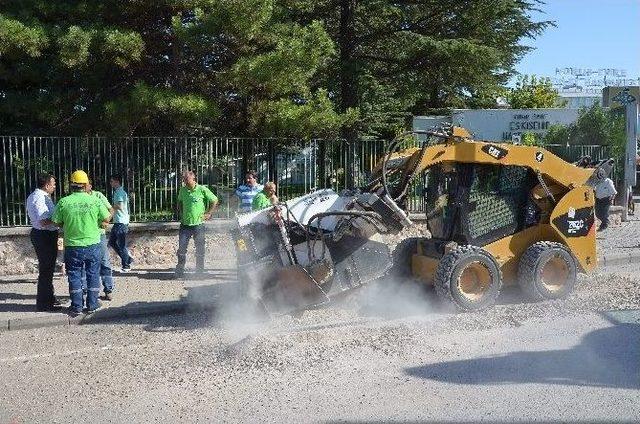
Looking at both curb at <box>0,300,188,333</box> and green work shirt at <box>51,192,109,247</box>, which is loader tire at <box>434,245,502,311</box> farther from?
green work shirt at <box>51,192,109,247</box>

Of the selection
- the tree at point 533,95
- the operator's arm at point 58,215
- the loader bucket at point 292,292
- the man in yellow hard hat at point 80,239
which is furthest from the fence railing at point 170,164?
the tree at point 533,95

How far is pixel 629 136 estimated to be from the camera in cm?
1641

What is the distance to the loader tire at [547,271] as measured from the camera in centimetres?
880

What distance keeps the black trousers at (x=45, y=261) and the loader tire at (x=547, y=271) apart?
6.05 meters

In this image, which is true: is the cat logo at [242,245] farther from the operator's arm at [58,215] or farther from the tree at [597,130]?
the tree at [597,130]

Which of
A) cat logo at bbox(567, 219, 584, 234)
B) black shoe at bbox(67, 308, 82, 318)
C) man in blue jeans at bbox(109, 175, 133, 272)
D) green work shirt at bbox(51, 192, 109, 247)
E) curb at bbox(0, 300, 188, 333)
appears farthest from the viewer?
man in blue jeans at bbox(109, 175, 133, 272)

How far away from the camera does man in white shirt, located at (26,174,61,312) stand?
898 cm

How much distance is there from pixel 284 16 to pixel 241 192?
486 cm

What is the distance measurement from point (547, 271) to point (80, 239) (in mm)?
5922

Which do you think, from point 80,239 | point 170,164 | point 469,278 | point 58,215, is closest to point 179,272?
point 170,164

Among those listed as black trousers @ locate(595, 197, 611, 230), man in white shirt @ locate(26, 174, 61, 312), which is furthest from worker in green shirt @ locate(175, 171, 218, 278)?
black trousers @ locate(595, 197, 611, 230)

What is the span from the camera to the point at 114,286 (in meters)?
10.6

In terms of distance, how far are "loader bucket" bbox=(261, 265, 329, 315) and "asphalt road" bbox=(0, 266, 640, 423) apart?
202 millimetres

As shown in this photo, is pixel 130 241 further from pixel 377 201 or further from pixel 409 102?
pixel 409 102
